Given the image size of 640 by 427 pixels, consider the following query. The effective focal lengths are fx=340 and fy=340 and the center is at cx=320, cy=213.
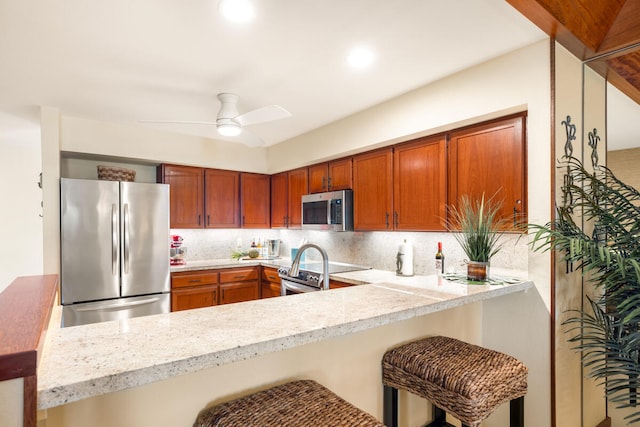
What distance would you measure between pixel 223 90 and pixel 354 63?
1075 millimetres

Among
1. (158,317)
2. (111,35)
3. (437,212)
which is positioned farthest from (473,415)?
(111,35)

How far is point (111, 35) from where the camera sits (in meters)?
1.89

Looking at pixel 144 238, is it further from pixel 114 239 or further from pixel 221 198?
pixel 221 198

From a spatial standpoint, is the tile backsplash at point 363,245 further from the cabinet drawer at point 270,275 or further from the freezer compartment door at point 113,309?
the freezer compartment door at point 113,309

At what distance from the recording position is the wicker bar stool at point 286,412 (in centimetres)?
100

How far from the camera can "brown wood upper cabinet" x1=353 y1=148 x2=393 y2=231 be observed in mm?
3049

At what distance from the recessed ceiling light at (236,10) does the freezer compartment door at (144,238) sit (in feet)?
7.46

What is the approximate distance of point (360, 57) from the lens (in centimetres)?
214

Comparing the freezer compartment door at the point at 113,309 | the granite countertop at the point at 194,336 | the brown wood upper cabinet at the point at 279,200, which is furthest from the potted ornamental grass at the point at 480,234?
the freezer compartment door at the point at 113,309

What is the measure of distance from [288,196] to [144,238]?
175cm

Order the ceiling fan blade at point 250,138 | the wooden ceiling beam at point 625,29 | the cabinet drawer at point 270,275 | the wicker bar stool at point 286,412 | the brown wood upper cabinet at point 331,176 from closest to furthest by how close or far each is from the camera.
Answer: the wicker bar stool at point 286,412
the wooden ceiling beam at point 625,29
the ceiling fan blade at point 250,138
the brown wood upper cabinet at point 331,176
the cabinet drawer at point 270,275

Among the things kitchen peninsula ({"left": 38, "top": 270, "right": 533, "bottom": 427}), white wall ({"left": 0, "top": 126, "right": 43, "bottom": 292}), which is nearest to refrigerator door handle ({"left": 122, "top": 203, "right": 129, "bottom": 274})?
white wall ({"left": 0, "top": 126, "right": 43, "bottom": 292})

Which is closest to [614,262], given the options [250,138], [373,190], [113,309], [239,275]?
[373,190]

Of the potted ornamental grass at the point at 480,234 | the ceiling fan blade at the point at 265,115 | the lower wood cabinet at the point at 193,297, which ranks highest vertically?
the ceiling fan blade at the point at 265,115
